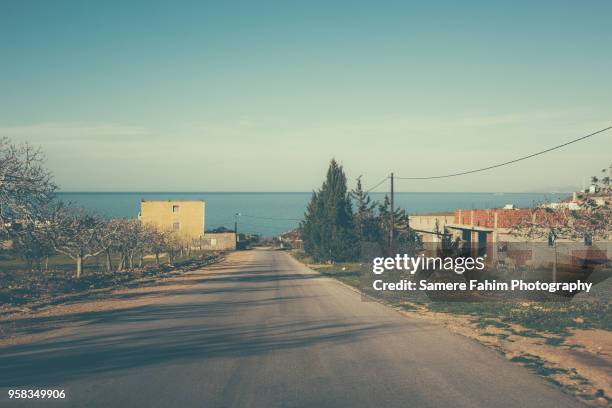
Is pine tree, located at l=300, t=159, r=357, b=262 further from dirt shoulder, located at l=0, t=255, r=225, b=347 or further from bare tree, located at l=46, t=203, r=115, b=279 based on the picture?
dirt shoulder, located at l=0, t=255, r=225, b=347

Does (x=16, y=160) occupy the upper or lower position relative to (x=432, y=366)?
upper

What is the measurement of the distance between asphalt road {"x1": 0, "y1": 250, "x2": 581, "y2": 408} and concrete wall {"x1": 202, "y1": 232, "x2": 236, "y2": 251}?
8270 cm

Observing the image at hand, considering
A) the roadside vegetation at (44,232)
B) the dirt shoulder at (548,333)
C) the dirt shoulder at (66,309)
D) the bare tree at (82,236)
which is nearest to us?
the dirt shoulder at (548,333)

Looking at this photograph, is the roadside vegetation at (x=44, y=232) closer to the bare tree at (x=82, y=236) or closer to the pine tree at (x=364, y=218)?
the bare tree at (x=82, y=236)

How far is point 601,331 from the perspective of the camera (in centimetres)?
1484

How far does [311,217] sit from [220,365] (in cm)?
5037

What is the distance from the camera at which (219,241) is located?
101 meters

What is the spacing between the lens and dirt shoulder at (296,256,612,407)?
9695 mm

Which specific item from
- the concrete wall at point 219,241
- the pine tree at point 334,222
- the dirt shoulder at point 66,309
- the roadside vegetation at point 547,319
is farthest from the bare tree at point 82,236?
the concrete wall at point 219,241

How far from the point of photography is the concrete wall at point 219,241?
99312mm

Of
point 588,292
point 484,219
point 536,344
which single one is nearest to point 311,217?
point 484,219

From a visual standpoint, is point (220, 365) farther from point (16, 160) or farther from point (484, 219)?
point (484, 219)

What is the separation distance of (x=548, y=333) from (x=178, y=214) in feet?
298

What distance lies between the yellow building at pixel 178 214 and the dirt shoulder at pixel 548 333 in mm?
80376
